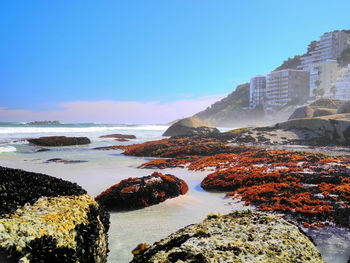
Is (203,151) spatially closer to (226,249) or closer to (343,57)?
(226,249)

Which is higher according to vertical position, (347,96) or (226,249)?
(347,96)

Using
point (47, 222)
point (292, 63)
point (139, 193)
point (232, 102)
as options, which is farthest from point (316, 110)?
point (292, 63)

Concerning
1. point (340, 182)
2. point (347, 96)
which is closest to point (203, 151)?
point (340, 182)

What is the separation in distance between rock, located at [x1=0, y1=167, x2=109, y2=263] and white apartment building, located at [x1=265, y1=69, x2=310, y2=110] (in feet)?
409

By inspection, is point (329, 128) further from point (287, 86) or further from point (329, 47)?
point (329, 47)

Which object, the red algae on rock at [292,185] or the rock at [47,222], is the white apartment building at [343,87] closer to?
the red algae on rock at [292,185]

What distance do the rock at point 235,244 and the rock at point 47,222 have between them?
0.61 m

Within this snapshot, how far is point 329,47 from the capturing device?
133 meters

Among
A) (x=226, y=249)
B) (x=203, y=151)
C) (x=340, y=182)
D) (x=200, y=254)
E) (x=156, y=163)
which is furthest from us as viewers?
(x=203, y=151)

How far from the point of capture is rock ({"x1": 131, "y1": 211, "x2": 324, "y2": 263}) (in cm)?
254

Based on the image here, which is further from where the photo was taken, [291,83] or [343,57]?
[343,57]

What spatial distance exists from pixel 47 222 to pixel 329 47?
15691 centimetres

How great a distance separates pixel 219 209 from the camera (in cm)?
621

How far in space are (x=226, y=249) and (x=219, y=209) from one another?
369 cm
